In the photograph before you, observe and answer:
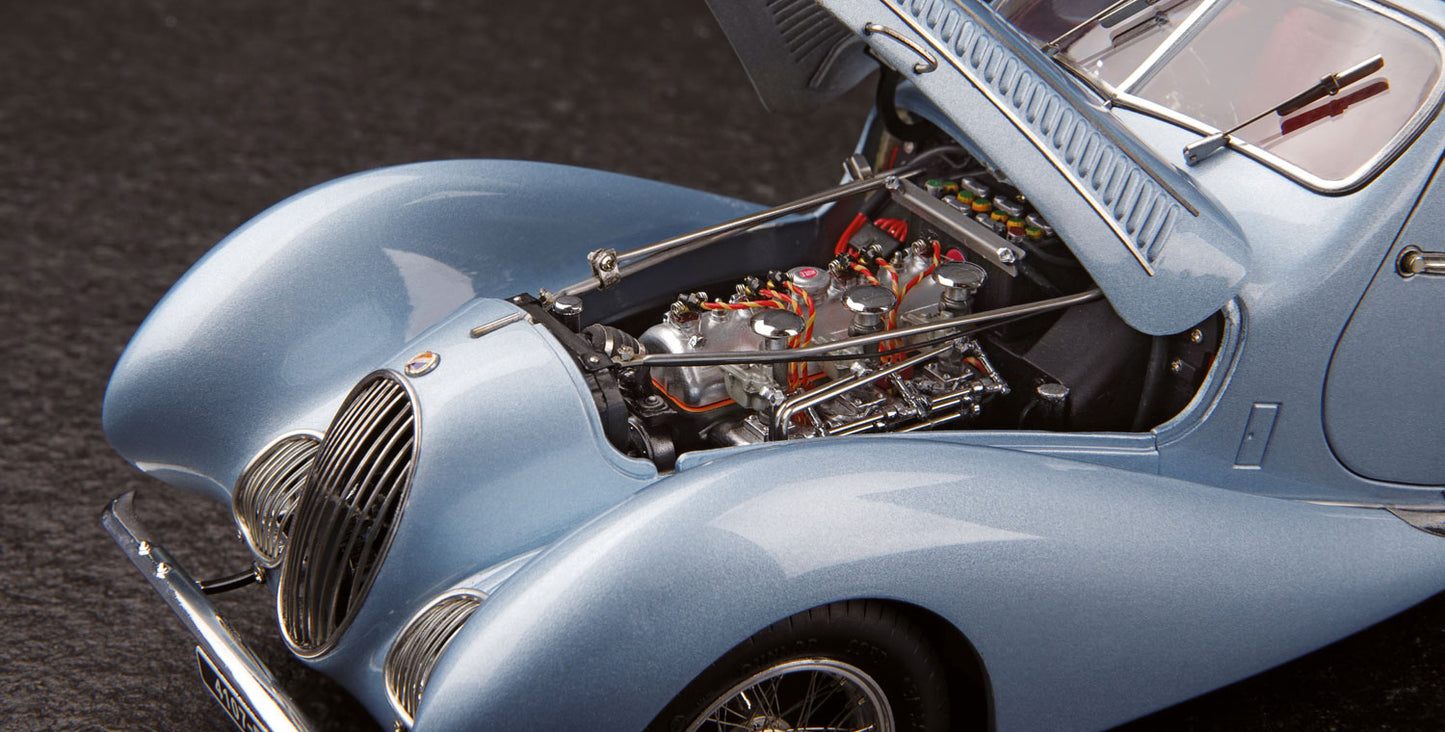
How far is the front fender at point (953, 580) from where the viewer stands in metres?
2.04

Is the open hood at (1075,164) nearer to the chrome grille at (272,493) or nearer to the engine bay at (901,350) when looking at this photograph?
the engine bay at (901,350)

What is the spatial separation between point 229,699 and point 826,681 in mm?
1015

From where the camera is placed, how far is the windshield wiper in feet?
8.45

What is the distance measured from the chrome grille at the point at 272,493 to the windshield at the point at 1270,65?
1.78m

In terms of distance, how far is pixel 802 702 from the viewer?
2.29 meters

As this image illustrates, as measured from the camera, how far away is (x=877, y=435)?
2.38m

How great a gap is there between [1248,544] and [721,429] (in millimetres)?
993

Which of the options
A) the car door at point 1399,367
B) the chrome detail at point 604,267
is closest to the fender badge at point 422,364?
the chrome detail at point 604,267

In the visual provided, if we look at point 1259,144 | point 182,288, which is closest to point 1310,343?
point 1259,144

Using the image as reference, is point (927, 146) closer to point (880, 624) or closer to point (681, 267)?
point (681, 267)

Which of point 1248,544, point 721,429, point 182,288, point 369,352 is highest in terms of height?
point 182,288

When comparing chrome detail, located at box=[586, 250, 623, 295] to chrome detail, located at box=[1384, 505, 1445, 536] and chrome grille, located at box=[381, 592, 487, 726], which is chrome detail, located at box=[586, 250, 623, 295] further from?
chrome detail, located at box=[1384, 505, 1445, 536]

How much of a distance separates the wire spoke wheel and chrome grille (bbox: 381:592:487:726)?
1.43ft

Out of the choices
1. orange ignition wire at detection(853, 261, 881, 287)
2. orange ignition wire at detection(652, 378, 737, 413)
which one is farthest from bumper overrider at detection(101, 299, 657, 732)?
orange ignition wire at detection(853, 261, 881, 287)
